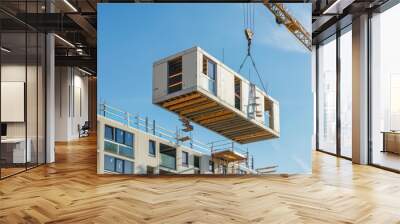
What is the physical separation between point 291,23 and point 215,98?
73.0 inches

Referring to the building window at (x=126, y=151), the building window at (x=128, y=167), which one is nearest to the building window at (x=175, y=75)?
the building window at (x=126, y=151)

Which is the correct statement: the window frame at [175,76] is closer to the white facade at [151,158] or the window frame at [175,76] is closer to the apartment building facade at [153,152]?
the apartment building facade at [153,152]

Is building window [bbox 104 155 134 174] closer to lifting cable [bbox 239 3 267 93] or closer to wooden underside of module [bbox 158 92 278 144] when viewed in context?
wooden underside of module [bbox 158 92 278 144]

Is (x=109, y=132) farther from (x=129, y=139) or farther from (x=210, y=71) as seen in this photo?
(x=210, y=71)

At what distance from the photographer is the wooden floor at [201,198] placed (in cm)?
375

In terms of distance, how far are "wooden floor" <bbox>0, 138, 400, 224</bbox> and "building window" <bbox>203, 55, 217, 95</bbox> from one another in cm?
152

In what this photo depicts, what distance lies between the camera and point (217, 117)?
6.13 meters

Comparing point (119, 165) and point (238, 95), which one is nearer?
point (238, 95)

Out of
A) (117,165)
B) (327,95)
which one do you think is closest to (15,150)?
(117,165)

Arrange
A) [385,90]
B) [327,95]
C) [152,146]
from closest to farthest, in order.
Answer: [152,146], [385,90], [327,95]

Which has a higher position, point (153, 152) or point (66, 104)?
point (66, 104)

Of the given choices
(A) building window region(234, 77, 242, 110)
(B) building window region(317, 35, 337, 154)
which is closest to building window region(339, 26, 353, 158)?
(B) building window region(317, 35, 337, 154)

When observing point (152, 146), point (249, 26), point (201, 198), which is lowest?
point (201, 198)

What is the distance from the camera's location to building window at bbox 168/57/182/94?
5996 mm
